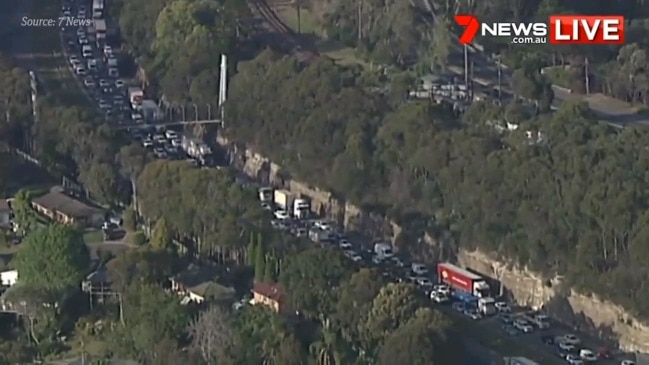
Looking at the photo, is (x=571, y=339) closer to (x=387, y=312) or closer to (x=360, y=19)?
(x=387, y=312)

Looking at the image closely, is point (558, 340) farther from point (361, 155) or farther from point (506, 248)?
point (361, 155)

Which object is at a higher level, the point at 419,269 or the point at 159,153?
the point at 159,153

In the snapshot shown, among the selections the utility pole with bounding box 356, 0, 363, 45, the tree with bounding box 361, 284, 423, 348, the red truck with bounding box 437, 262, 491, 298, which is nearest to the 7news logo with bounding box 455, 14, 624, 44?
the utility pole with bounding box 356, 0, 363, 45

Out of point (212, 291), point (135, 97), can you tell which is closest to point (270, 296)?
point (212, 291)

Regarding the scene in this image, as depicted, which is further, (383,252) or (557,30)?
(557,30)

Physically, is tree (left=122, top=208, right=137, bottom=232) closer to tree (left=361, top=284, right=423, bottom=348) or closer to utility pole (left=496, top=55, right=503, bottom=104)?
tree (left=361, top=284, right=423, bottom=348)

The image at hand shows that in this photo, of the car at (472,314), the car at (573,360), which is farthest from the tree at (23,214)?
the car at (573,360)

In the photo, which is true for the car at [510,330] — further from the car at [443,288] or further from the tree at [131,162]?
the tree at [131,162]
